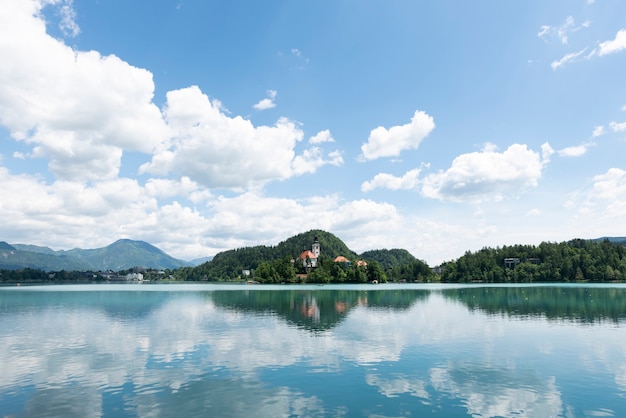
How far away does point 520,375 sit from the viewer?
104 ft

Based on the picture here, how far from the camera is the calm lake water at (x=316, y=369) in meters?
24.7

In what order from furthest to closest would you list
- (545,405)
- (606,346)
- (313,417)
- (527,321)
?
(527,321) → (606,346) → (545,405) → (313,417)

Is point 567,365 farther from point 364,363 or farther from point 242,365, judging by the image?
point 242,365

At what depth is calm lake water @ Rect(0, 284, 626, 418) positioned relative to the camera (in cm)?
2472

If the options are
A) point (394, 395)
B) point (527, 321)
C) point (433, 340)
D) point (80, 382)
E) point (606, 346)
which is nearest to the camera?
point (394, 395)

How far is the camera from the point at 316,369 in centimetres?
3356

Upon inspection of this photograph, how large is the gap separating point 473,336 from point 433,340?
19.6 feet

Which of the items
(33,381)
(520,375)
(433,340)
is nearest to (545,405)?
(520,375)

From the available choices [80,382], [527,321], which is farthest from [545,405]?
[527,321]

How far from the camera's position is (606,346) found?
4234 cm

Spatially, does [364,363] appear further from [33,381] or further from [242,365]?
[33,381]

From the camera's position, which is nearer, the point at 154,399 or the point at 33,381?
the point at 154,399

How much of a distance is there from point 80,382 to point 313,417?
19.0m

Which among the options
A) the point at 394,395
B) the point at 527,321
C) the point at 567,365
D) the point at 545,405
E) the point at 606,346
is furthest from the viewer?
the point at 527,321
